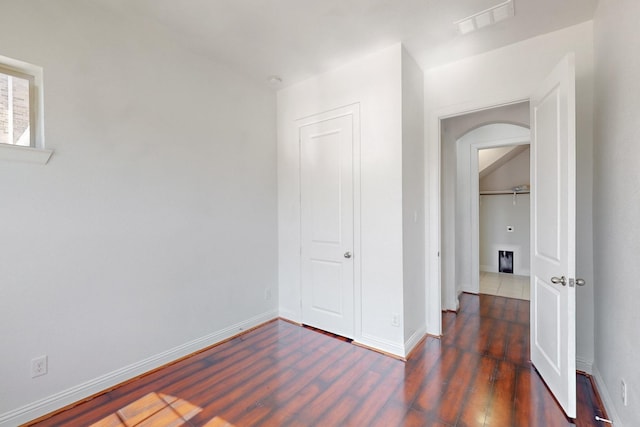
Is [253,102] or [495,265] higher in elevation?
[253,102]

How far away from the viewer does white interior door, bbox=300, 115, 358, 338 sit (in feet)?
9.60

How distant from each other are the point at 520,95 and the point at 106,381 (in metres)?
3.99

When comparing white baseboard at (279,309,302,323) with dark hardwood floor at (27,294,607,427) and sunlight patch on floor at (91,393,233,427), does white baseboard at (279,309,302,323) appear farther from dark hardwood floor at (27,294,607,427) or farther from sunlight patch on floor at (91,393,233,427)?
sunlight patch on floor at (91,393,233,427)

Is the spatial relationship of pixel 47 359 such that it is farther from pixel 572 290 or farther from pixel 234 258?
pixel 572 290

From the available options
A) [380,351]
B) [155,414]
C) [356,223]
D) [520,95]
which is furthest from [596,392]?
[155,414]

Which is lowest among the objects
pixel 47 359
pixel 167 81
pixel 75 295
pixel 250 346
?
pixel 250 346

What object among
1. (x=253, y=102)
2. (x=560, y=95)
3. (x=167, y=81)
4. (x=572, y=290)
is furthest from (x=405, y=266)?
(x=167, y=81)

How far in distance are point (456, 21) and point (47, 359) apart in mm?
3721

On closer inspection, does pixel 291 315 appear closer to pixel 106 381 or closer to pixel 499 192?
pixel 106 381

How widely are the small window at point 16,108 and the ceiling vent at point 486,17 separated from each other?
120 inches

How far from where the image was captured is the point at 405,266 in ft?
8.54

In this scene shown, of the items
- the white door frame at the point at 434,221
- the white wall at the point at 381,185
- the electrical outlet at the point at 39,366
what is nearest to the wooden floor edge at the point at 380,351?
the white wall at the point at 381,185

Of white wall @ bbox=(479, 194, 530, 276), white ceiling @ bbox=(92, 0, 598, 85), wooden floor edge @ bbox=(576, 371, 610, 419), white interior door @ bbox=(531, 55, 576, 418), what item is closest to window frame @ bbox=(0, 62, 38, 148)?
white ceiling @ bbox=(92, 0, 598, 85)

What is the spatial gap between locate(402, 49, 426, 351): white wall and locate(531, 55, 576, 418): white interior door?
3.05ft
